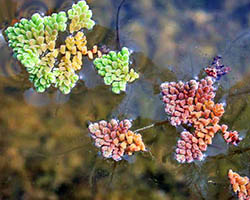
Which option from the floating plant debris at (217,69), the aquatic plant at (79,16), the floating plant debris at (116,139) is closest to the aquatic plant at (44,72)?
the aquatic plant at (79,16)

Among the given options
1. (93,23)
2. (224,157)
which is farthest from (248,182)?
(93,23)

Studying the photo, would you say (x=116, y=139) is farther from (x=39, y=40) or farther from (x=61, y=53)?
(x=39, y=40)

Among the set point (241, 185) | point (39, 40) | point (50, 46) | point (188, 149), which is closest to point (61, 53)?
point (50, 46)

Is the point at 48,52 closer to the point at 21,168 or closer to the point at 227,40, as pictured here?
the point at 21,168

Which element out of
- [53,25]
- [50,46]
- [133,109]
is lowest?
[133,109]

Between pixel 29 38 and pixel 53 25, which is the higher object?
pixel 53 25

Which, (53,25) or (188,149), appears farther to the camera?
(53,25)
